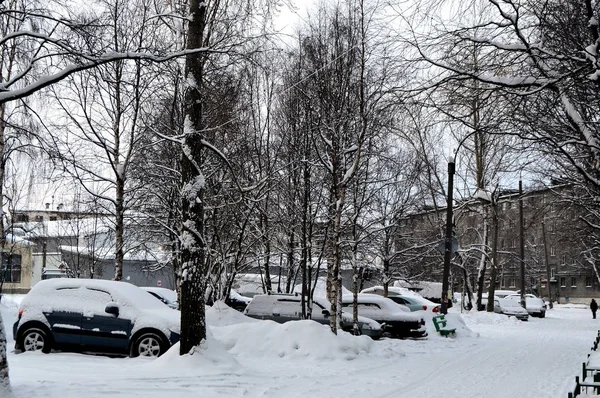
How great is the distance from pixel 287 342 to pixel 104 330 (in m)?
3.85

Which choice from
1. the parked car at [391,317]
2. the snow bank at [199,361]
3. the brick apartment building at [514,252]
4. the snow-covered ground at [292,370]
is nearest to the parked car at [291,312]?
the parked car at [391,317]

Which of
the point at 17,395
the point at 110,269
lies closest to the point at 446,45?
the point at 17,395

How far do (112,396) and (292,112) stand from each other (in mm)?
13505

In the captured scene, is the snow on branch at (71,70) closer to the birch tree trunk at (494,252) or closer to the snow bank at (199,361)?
the snow bank at (199,361)

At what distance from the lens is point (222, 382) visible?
29.9ft

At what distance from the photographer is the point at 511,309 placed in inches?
1597

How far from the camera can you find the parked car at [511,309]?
40.0 m

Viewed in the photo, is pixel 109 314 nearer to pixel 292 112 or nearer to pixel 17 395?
pixel 17 395

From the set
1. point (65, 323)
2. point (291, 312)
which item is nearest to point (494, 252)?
point (291, 312)

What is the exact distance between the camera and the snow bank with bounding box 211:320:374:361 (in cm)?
1266

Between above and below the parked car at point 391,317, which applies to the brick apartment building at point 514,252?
above

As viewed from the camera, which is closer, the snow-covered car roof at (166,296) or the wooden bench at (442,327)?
the wooden bench at (442,327)

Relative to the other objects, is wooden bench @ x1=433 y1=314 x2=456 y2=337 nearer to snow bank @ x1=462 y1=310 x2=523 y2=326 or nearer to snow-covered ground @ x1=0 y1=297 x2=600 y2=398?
snow-covered ground @ x1=0 y1=297 x2=600 y2=398

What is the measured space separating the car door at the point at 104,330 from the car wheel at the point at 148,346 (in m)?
0.26
